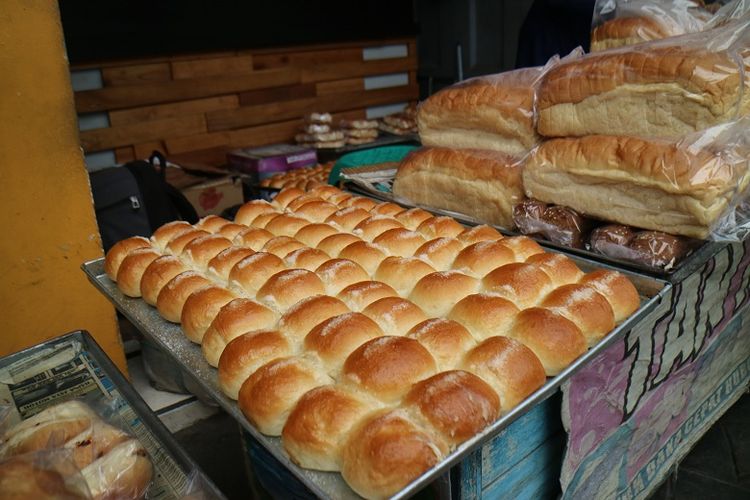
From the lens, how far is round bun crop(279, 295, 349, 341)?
4.78 feet

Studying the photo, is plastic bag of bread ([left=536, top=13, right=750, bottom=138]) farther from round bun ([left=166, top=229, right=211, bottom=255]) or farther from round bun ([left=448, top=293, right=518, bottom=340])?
round bun ([left=166, top=229, right=211, bottom=255])

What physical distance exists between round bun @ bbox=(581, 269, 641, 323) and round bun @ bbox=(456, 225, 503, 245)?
0.40 m

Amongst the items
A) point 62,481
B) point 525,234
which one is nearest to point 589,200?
point 525,234

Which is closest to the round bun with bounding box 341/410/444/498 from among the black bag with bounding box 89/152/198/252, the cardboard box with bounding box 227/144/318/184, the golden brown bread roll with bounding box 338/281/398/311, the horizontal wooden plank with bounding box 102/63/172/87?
the golden brown bread roll with bounding box 338/281/398/311

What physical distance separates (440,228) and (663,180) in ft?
2.43

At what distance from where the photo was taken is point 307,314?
4.84 ft

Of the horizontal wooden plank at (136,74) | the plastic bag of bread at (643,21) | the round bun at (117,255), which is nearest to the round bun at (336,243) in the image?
the round bun at (117,255)

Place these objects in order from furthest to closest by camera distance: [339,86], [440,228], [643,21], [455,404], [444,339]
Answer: [339,86]
[643,21]
[440,228]
[444,339]
[455,404]

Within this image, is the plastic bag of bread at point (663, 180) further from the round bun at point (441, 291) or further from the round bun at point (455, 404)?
the round bun at point (455, 404)

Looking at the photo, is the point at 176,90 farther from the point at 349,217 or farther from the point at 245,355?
the point at 245,355

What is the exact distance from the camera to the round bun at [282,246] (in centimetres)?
194

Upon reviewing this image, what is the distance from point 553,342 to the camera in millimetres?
1344

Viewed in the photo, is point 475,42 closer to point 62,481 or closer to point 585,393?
point 585,393

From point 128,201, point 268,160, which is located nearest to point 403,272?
point 128,201
